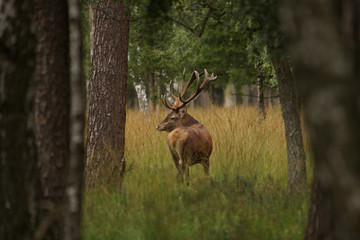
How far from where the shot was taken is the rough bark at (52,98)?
353 centimetres

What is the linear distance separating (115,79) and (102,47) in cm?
50

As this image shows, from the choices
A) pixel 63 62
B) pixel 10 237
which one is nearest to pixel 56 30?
pixel 63 62

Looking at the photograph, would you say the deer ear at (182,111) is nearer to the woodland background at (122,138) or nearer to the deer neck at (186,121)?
the deer neck at (186,121)

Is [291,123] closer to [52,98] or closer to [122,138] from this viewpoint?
[122,138]

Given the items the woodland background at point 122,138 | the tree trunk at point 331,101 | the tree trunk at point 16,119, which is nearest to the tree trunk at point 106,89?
the woodland background at point 122,138

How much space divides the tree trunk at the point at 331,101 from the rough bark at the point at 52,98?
205 cm

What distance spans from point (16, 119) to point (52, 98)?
0.52 m

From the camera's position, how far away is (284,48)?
4688 mm

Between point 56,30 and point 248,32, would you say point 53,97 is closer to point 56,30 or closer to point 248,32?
point 56,30

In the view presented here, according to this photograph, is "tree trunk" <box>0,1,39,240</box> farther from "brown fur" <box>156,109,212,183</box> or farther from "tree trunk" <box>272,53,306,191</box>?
"brown fur" <box>156,109,212,183</box>

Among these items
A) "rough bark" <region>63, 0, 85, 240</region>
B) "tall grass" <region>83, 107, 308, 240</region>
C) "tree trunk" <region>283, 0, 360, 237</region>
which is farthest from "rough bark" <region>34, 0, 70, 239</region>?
"tree trunk" <region>283, 0, 360, 237</region>

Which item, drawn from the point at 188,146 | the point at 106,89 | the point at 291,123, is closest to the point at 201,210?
the point at 291,123

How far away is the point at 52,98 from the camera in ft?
11.7

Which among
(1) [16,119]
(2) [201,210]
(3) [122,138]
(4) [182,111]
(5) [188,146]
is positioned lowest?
(2) [201,210]
